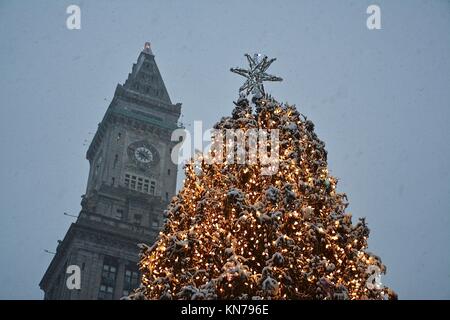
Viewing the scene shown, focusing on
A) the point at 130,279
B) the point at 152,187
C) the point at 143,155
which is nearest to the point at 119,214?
the point at 152,187

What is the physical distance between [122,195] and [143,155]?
7.03 metres

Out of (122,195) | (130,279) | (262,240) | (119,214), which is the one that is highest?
(122,195)

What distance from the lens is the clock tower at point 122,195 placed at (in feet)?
196

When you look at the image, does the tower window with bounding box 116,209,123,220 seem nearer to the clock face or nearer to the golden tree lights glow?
the clock face

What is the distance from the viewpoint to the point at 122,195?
70.2 meters

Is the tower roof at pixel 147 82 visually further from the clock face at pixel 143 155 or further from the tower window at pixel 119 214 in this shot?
the tower window at pixel 119 214

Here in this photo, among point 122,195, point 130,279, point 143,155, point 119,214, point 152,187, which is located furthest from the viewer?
point 143,155

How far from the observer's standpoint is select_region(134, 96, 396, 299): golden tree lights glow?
13711 millimetres

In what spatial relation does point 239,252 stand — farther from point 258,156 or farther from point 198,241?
point 258,156

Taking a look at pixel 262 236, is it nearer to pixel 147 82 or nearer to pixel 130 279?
pixel 130 279

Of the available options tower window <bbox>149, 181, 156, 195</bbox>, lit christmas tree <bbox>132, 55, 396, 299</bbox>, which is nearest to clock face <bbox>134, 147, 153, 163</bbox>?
tower window <bbox>149, 181, 156, 195</bbox>

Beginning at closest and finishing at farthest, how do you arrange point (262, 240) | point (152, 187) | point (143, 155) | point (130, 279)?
1. point (262, 240)
2. point (130, 279)
3. point (152, 187)
4. point (143, 155)

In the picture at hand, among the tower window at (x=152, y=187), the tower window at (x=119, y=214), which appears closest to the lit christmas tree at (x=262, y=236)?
the tower window at (x=119, y=214)

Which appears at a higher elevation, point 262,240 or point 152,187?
point 152,187
